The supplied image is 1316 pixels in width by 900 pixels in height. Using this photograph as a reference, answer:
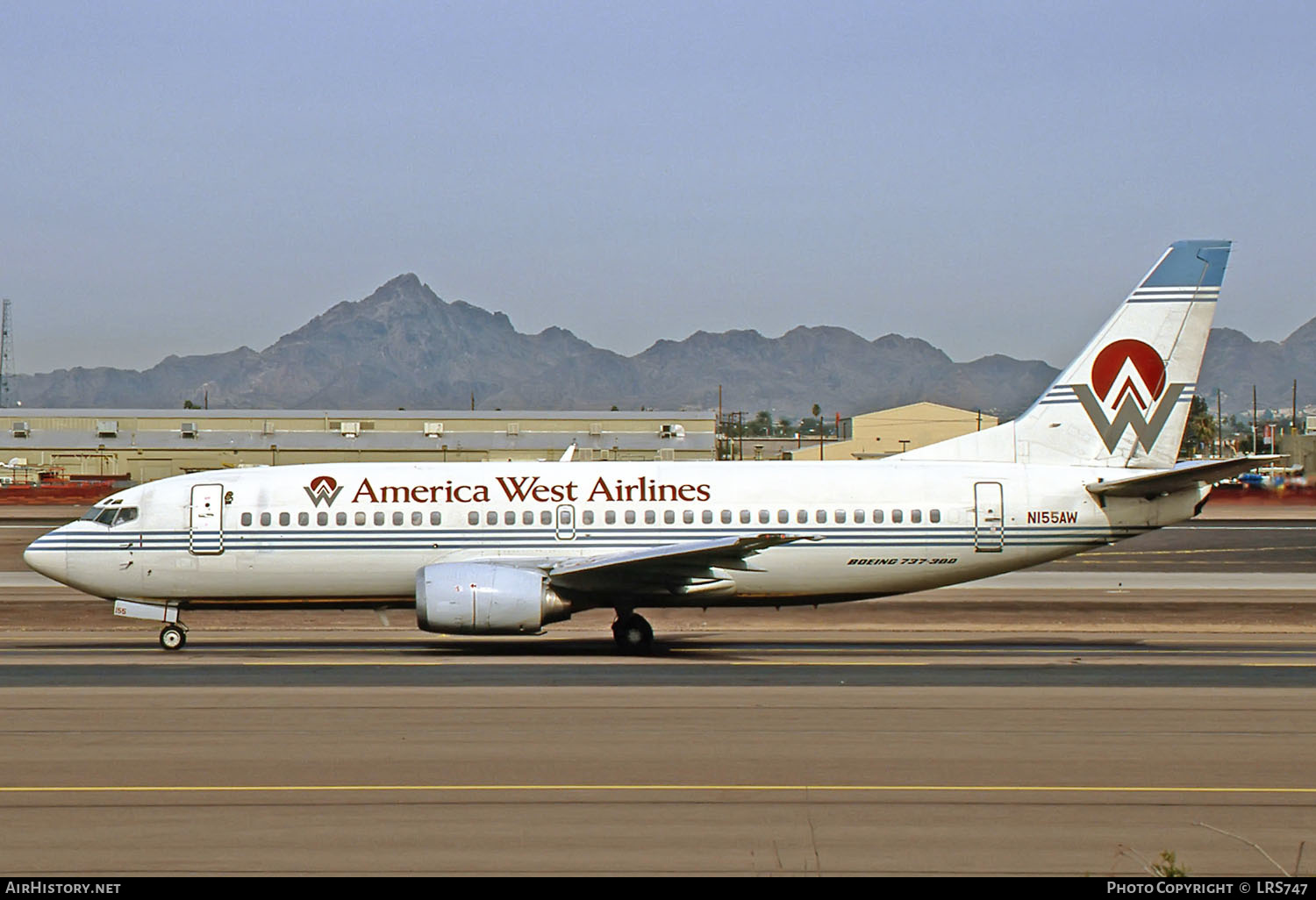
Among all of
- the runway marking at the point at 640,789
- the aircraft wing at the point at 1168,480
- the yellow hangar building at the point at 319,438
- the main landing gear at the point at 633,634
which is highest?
the yellow hangar building at the point at 319,438

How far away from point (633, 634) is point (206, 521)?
8119mm

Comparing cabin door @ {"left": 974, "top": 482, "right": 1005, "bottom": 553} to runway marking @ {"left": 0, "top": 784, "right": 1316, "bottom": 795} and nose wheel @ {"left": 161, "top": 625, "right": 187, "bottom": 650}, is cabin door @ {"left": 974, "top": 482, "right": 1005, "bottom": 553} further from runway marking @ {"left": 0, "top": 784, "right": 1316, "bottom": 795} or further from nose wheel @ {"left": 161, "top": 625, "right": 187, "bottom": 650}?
nose wheel @ {"left": 161, "top": 625, "right": 187, "bottom": 650}

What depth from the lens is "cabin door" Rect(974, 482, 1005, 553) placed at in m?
25.8

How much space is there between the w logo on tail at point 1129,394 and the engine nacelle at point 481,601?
1119 centimetres

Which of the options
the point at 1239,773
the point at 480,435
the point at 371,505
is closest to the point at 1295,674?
the point at 1239,773

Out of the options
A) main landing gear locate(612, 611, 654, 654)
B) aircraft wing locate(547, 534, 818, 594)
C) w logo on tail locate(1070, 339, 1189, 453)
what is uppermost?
w logo on tail locate(1070, 339, 1189, 453)

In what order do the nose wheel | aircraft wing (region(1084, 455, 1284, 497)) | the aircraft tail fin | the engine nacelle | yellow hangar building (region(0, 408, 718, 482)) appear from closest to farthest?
the engine nacelle → aircraft wing (region(1084, 455, 1284, 497)) → the nose wheel → the aircraft tail fin → yellow hangar building (region(0, 408, 718, 482))

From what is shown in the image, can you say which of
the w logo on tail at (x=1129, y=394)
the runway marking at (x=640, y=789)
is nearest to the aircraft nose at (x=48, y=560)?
the runway marking at (x=640, y=789)

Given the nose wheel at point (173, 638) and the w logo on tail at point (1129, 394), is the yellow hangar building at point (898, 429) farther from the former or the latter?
the nose wheel at point (173, 638)

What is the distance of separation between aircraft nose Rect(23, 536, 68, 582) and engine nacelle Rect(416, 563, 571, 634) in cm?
674

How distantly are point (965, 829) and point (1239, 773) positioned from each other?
3.84 m

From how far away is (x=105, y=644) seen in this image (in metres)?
25.9

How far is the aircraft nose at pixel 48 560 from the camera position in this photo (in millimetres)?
25312

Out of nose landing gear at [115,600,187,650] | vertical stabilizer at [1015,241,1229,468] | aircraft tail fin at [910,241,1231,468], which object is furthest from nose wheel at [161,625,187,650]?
vertical stabilizer at [1015,241,1229,468]
